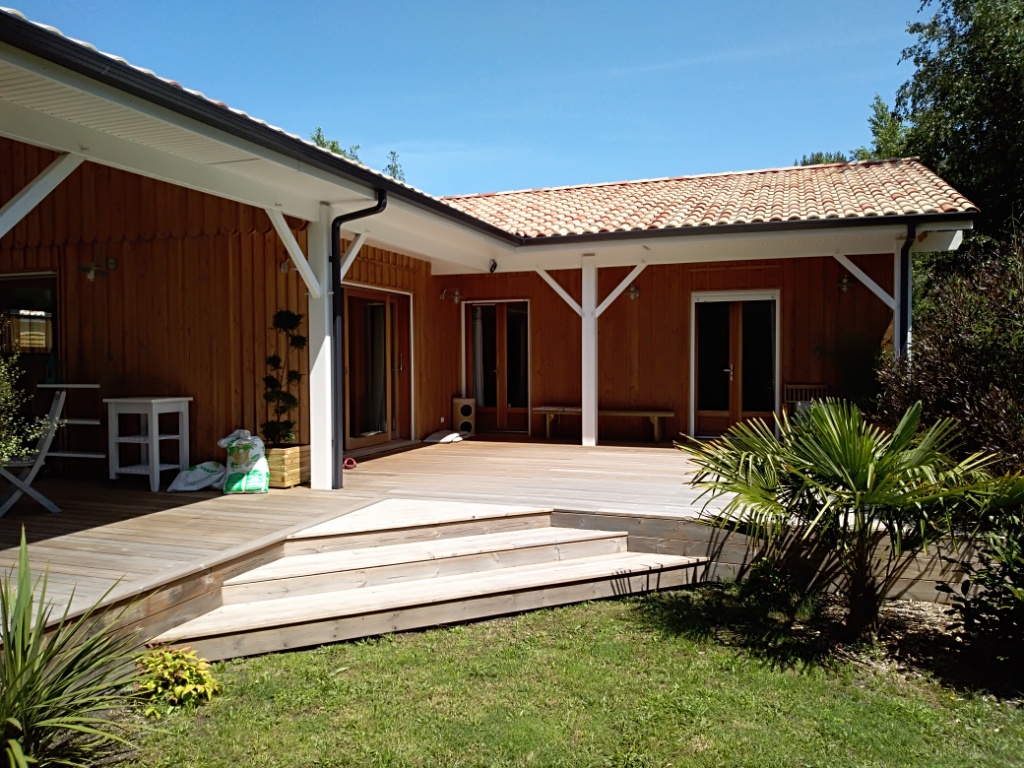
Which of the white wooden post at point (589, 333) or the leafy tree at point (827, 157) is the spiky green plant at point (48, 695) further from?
the leafy tree at point (827, 157)

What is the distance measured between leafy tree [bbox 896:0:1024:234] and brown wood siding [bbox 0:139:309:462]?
11.5 metres

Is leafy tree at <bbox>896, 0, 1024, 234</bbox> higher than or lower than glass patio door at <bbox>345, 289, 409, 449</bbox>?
higher

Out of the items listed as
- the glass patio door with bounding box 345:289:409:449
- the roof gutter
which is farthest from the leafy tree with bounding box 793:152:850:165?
the glass patio door with bounding box 345:289:409:449

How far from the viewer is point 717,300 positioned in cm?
997

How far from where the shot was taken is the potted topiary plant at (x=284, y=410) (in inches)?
253

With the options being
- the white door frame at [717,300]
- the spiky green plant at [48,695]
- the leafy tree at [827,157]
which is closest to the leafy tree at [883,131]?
the leafy tree at [827,157]

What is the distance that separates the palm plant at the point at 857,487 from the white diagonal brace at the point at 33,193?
3645 millimetres

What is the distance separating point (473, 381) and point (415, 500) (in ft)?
17.9

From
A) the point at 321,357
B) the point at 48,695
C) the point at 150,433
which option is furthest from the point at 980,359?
the point at 150,433

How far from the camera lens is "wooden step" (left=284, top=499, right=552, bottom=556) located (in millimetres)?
4691

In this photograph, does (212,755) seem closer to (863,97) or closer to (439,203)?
(439,203)

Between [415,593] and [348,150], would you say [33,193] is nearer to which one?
[415,593]

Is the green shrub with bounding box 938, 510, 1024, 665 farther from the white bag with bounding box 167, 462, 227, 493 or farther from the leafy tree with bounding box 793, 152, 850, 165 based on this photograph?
the leafy tree with bounding box 793, 152, 850, 165

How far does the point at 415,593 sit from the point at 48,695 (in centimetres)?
191
